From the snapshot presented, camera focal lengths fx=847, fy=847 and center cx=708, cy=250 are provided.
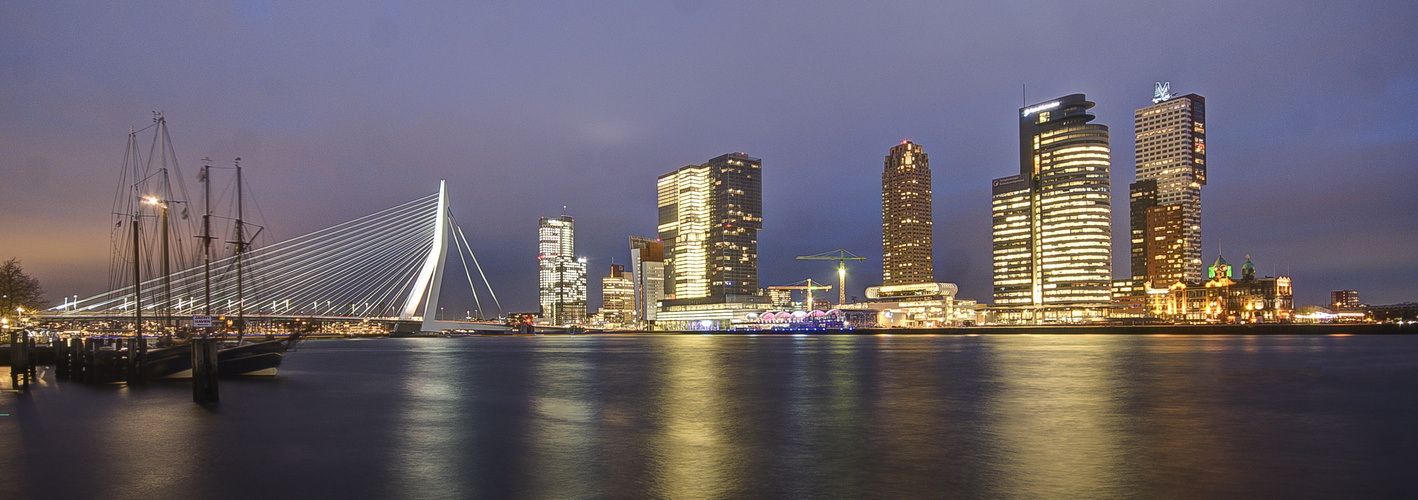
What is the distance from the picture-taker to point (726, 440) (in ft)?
61.1

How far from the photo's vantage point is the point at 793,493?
1278 cm

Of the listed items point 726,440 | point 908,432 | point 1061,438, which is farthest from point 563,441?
point 1061,438

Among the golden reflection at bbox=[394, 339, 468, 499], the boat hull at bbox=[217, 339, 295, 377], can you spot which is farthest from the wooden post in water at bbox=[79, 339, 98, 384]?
the golden reflection at bbox=[394, 339, 468, 499]

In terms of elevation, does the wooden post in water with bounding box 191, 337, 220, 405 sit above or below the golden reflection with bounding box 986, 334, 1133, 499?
above

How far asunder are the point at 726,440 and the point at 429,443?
21.5ft

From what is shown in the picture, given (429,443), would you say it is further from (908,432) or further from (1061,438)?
(1061,438)

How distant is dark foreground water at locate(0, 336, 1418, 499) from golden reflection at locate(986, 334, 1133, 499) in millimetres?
79

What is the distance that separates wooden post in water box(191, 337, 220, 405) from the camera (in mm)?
27672

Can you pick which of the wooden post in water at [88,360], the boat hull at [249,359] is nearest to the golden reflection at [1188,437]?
the boat hull at [249,359]

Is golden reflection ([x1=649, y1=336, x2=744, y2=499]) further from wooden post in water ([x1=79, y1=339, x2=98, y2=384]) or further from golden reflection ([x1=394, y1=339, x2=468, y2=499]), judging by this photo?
wooden post in water ([x1=79, y1=339, x2=98, y2=384])

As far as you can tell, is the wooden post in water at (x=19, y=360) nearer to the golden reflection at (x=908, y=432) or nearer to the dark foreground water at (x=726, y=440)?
the dark foreground water at (x=726, y=440)

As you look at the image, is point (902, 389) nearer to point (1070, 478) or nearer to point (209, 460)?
point (1070, 478)

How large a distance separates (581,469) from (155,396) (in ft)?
77.6

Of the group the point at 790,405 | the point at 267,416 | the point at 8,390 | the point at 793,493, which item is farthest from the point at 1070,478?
the point at 8,390
